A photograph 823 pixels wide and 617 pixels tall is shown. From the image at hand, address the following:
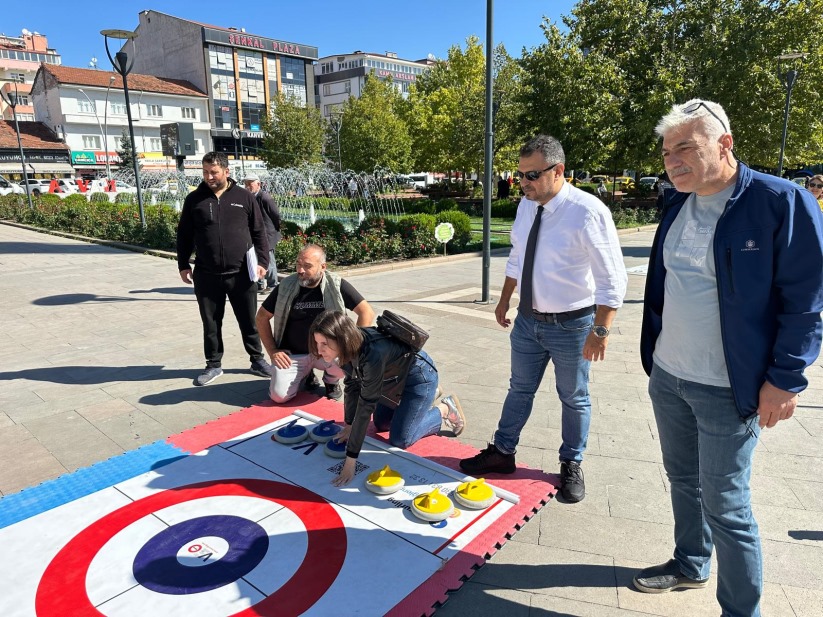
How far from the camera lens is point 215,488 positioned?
10.9 feet

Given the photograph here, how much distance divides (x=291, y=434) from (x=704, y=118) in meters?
3.10

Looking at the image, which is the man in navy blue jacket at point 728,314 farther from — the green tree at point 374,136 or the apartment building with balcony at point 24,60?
the apartment building with balcony at point 24,60

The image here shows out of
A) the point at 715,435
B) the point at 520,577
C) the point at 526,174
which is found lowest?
the point at 520,577

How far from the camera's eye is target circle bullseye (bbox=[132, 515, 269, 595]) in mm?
2545

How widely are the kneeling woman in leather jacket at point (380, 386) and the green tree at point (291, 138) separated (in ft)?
141

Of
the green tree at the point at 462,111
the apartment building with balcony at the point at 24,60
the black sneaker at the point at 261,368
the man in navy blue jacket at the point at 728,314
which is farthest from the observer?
the apartment building with balcony at the point at 24,60

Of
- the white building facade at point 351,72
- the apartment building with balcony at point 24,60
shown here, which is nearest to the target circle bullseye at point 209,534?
the apartment building with balcony at point 24,60

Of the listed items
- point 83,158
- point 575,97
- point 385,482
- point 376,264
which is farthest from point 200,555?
point 83,158

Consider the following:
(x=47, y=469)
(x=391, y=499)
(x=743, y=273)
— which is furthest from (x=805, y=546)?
(x=47, y=469)

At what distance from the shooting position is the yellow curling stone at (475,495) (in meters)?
3.10

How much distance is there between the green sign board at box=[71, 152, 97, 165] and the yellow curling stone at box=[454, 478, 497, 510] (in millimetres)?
61051

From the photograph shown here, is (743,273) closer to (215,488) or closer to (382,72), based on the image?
(215,488)

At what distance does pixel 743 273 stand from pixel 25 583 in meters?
3.22

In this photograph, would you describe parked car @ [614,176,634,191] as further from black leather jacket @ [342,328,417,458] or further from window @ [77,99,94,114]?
window @ [77,99,94,114]
